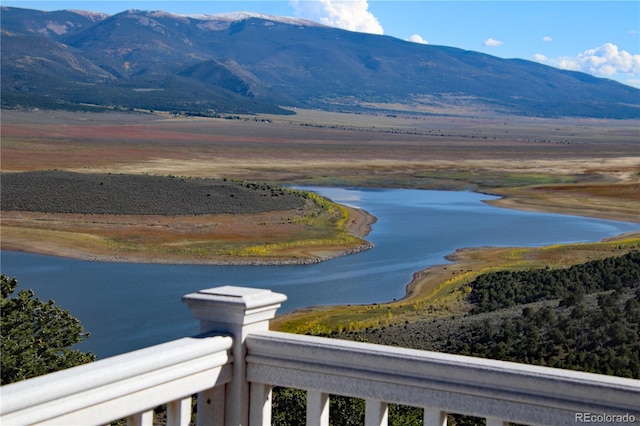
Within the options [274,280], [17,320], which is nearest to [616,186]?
[274,280]

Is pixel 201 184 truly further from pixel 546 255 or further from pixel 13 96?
pixel 13 96

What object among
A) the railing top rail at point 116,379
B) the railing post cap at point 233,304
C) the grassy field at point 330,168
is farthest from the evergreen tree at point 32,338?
the railing top rail at point 116,379

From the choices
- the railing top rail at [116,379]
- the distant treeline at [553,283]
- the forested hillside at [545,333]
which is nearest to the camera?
the railing top rail at [116,379]

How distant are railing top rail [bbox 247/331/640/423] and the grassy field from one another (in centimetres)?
1930

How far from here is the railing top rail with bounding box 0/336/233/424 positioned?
10.4ft

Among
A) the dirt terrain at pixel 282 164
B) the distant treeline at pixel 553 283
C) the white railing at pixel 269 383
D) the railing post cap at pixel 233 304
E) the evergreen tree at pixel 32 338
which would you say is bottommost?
the dirt terrain at pixel 282 164

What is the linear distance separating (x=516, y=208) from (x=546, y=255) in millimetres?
20748

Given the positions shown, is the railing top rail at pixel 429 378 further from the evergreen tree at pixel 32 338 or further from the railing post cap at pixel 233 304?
the evergreen tree at pixel 32 338

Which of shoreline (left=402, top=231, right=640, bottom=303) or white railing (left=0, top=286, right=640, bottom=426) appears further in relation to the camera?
shoreline (left=402, top=231, right=640, bottom=303)

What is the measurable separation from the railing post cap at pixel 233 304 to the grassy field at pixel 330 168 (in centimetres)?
1918

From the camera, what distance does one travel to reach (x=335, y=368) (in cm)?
382

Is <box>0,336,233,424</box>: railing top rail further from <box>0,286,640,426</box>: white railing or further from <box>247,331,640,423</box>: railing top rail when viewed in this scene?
<box>247,331,640,423</box>: railing top rail

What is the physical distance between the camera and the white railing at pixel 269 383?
337 centimetres

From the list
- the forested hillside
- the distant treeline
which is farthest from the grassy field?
the forested hillside
